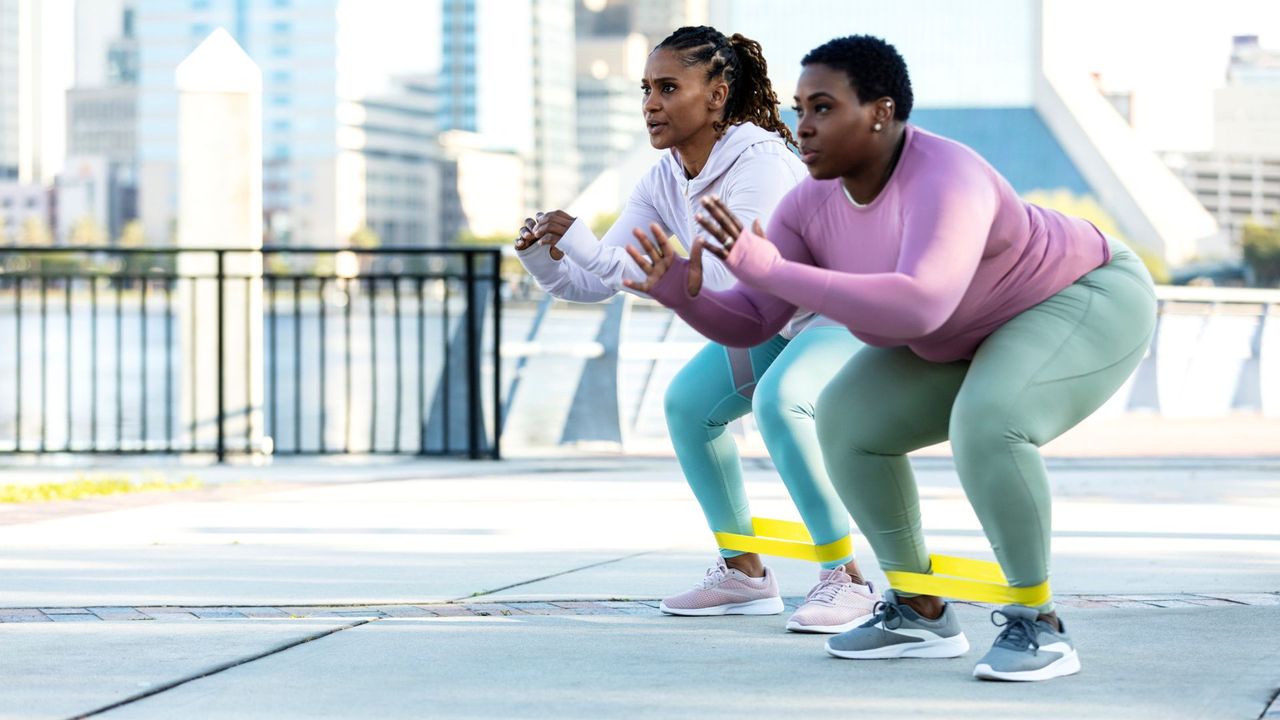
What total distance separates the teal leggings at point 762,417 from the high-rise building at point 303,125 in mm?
150670

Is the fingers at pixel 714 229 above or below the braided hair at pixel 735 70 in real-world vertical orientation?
below

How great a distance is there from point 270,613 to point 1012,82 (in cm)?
12978

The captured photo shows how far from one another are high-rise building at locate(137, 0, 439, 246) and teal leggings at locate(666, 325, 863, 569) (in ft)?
494

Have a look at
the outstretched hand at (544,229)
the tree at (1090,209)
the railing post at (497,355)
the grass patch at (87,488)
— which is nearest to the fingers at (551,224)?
the outstretched hand at (544,229)

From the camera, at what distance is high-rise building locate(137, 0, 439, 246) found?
510ft

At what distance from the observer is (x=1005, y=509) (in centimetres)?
341

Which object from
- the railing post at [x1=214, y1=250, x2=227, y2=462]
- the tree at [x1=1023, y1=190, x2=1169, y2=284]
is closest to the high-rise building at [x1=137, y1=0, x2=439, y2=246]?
the tree at [x1=1023, y1=190, x2=1169, y2=284]

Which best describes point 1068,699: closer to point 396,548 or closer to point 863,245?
point 863,245

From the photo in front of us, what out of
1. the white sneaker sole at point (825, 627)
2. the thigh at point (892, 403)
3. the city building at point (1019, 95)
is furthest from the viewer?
the city building at point (1019, 95)

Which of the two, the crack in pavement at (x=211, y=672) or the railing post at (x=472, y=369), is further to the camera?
the railing post at (x=472, y=369)

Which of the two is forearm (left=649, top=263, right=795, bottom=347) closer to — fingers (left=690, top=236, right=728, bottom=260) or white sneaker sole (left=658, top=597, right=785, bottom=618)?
fingers (left=690, top=236, right=728, bottom=260)

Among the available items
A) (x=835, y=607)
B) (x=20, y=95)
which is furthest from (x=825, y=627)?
(x=20, y=95)

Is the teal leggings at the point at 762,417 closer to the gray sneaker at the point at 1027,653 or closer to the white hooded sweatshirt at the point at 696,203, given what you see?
the white hooded sweatshirt at the point at 696,203

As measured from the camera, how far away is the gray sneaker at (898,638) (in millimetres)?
3754
